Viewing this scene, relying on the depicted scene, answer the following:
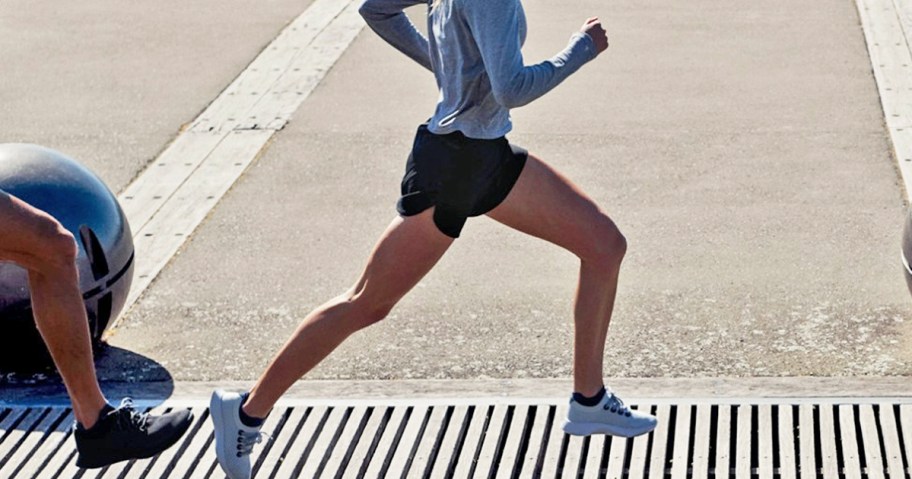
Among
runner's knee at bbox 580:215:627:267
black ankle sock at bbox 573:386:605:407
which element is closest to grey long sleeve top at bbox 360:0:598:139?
runner's knee at bbox 580:215:627:267

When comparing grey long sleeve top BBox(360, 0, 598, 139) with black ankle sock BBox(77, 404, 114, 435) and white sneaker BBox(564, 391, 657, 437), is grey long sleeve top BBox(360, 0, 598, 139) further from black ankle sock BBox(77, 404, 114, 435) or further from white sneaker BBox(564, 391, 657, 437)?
black ankle sock BBox(77, 404, 114, 435)

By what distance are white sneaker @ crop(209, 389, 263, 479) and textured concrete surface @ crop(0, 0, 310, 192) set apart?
399 cm

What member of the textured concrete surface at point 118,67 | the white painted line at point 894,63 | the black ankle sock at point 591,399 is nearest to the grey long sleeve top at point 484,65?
the black ankle sock at point 591,399

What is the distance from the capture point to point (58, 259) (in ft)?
15.9

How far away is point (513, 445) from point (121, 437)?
1.39 meters

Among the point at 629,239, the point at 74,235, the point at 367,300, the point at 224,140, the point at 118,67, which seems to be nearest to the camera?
the point at 367,300

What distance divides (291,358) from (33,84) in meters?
7.10

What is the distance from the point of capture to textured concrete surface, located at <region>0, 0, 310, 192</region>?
993cm

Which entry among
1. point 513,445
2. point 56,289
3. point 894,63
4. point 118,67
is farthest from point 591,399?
point 118,67

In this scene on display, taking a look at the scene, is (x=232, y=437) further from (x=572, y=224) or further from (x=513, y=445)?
(x=572, y=224)

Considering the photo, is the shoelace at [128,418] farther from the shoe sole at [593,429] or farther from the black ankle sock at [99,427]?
the shoe sole at [593,429]

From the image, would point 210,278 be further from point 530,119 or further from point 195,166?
point 530,119

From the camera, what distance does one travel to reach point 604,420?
5297 mm

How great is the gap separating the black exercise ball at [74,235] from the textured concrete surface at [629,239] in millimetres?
340
